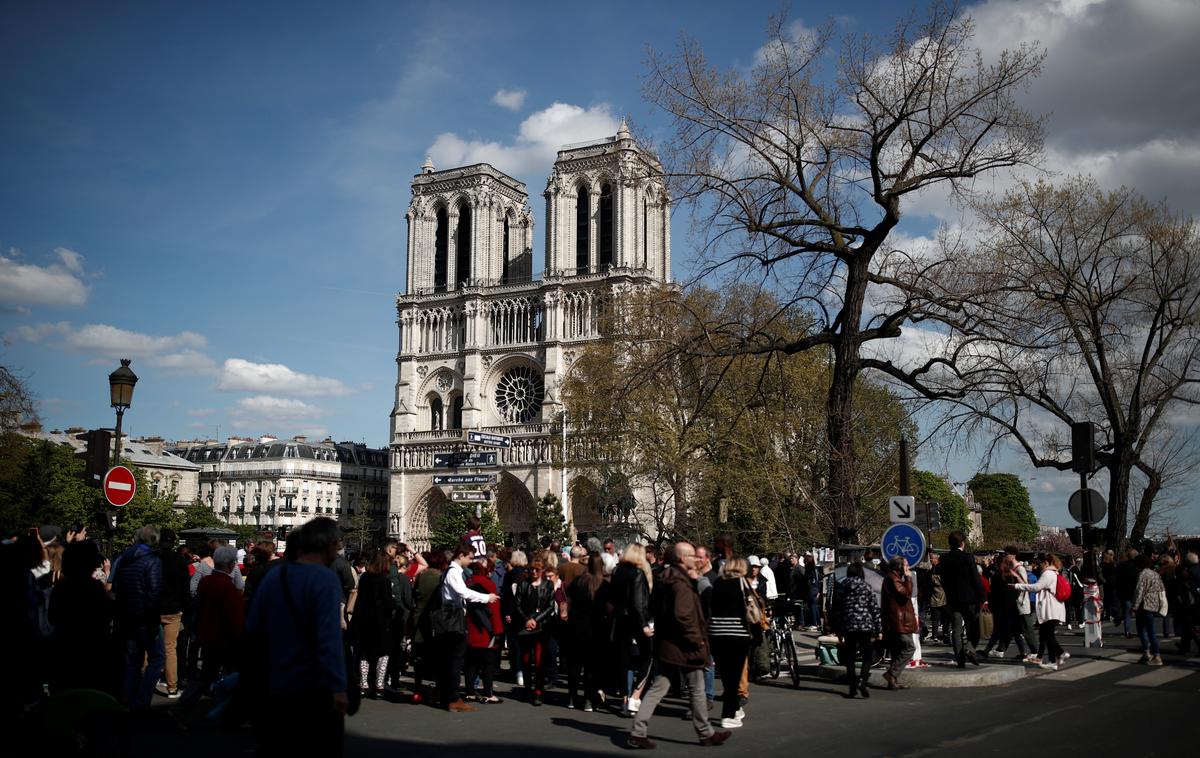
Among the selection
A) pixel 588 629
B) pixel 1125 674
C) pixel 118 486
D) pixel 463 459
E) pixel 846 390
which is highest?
pixel 463 459

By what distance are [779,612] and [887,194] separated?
5211 mm

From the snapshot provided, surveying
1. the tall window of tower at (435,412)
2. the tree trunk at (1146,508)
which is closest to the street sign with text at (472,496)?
the tall window of tower at (435,412)

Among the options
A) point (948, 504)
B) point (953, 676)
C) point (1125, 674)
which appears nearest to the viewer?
point (953, 676)

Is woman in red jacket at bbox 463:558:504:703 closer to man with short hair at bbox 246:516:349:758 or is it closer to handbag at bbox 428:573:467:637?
handbag at bbox 428:573:467:637

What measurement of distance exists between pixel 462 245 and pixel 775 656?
193ft

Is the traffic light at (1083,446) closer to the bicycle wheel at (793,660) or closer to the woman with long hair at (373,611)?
the bicycle wheel at (793,660)

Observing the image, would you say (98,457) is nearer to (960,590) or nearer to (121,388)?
(121,388)

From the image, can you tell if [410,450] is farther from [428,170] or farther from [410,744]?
[410,744]

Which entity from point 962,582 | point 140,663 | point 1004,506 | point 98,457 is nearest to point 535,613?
point 140,663

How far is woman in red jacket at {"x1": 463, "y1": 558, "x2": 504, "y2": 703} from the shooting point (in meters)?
10.2

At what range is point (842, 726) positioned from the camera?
28.3ft

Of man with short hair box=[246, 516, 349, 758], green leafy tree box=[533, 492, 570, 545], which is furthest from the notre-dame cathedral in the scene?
man with short hair box=[246, 516, 349, 758]

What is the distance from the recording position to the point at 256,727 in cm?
452

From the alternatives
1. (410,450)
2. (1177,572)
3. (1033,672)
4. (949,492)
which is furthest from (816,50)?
(949,492)
